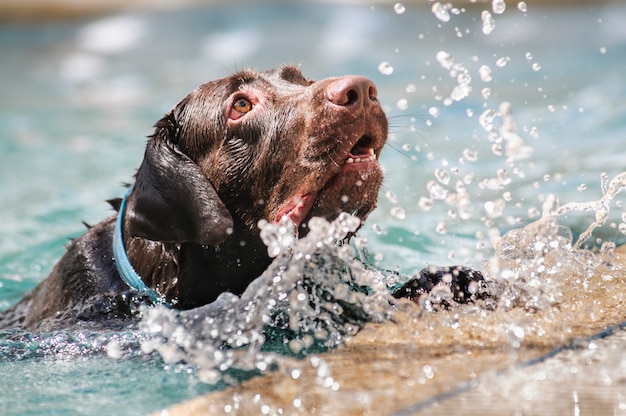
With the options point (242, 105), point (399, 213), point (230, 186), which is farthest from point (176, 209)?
point (399, 213)

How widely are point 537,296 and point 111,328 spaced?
1.78m

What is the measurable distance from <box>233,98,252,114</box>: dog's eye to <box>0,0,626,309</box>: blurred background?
41 centimetres

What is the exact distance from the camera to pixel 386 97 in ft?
30.7

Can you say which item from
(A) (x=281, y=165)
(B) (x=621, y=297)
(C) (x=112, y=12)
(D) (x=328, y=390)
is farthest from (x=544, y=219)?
(C) (x=112, y=12)

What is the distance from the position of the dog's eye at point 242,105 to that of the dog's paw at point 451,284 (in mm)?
1035

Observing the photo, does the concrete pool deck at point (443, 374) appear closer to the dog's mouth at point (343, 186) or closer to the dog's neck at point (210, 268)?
the dog's mouth at point (343, 186)

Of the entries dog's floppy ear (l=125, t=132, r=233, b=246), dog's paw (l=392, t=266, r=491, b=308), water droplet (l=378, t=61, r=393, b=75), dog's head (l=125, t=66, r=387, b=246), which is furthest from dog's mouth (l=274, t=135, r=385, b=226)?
water droplet (l=378, t=61, r=393, b=75)

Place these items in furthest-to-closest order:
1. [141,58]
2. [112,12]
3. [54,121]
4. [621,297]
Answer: [112,12] < [141,58] < [54,121] < [621,297]

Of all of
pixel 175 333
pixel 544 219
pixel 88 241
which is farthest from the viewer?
pixel 88 241

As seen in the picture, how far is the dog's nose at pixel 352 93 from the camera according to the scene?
3.40 meters

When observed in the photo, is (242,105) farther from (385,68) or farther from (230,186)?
(385,68)

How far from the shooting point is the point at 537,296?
3.44 m

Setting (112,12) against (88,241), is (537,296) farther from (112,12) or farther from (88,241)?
(112,12)

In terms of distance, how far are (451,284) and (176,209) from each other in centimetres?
119
